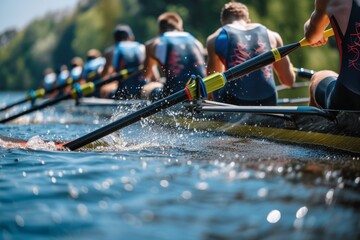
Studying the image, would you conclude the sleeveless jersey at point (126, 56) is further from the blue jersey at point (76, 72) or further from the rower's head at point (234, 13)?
the blue jersey at point (76, 72)

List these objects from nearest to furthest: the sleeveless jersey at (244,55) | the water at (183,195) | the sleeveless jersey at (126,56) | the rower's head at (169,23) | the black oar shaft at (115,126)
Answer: the water at (183,195) → the black oar shaft at (115,126) → the sleeveless jersey at (244,55) → the rower's head at (169,23) → the sleeveless jersey at (126,56)

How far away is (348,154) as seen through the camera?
354 cm

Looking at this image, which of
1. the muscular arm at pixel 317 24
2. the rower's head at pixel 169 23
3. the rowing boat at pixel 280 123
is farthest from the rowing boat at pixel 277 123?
the rower's head at pixel 169 23

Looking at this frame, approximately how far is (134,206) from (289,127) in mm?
2292

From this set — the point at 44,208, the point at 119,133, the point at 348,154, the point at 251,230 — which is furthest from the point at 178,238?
the point at 119,133

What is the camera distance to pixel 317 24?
13.2 feet

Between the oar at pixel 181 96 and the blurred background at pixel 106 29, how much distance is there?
46.5 feet

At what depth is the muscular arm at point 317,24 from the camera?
384 centimetres

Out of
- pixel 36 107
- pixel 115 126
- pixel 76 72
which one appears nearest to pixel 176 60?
pixel 36 107

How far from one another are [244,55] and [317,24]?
1.48 meters

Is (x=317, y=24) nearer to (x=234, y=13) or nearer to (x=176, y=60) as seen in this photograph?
(x=234, y=13)

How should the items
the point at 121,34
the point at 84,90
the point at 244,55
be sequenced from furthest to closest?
the point at 121,34 → the point at 84,90 → the point at 244,55

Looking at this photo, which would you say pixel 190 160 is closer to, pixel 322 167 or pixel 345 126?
pixel 322 167

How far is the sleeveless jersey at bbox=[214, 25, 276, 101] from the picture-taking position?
5.48 metres
